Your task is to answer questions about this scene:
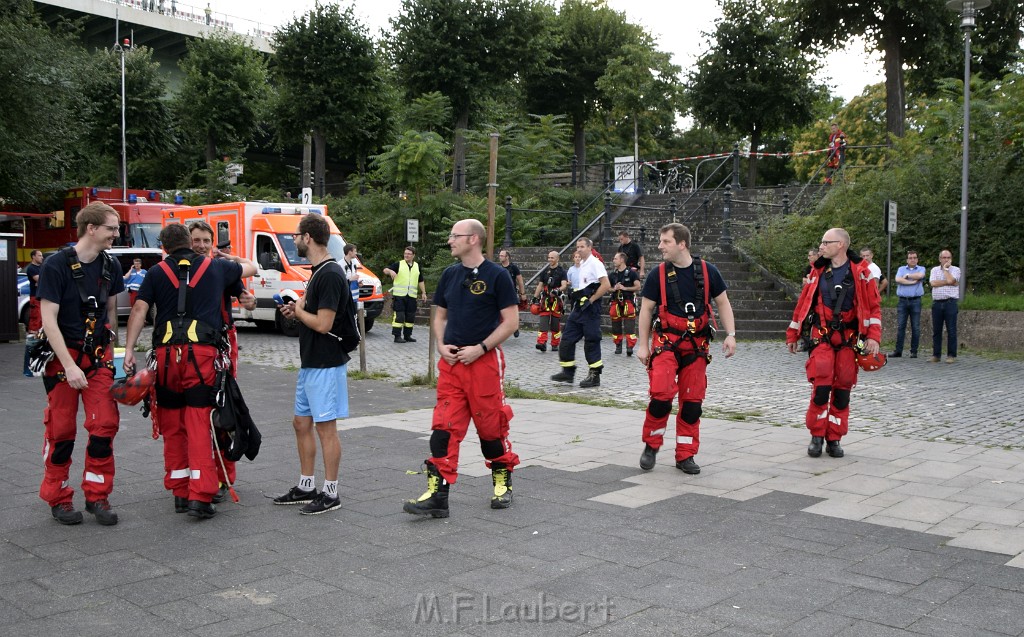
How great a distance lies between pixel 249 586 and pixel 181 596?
0.30 metres

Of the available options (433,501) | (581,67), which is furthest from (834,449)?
(581,67)

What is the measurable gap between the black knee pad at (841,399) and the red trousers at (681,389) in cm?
132

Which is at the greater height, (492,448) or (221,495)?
(492,448)

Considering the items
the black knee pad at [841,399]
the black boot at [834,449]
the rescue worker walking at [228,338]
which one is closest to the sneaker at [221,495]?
the rescue worker walking at [228,338]

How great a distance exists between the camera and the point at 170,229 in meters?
5.77

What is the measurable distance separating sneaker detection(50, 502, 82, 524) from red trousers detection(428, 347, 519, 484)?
6.79 ft

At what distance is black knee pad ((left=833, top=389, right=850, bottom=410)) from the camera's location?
301 inches

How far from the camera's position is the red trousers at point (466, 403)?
5789 mm

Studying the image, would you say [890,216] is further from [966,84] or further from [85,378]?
[85,378]

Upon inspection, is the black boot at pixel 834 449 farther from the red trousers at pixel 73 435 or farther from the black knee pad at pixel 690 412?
the red trousers at pixel 73 435

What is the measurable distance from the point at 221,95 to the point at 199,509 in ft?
118

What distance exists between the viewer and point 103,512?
220 inches

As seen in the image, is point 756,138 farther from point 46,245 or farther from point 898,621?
point 898,621

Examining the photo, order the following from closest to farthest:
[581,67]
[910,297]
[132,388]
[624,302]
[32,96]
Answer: [132,388] → [910,297] → [624,302] → [32,96] → [581,67]
